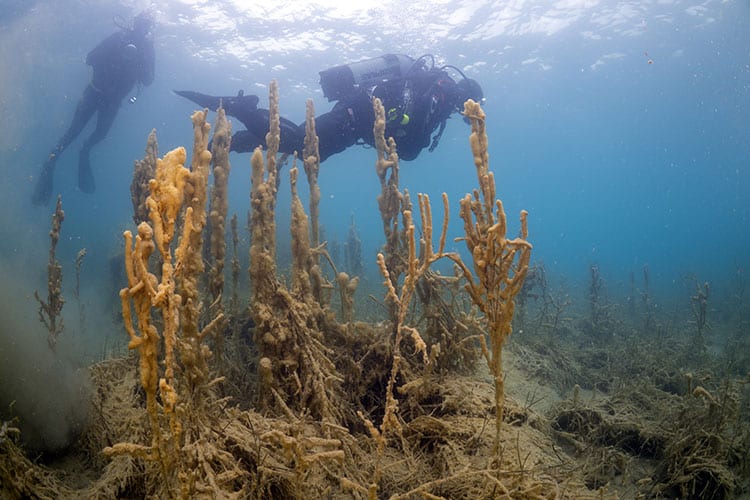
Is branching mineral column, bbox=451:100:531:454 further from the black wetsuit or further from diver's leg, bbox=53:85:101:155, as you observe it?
diver's leg, bbox=53:85:101:155

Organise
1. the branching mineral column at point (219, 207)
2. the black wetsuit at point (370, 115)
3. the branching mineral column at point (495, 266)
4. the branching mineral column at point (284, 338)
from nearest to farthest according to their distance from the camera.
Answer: the branching mineral column at point (495, 266) → the branching mineral column at point (284, 338) → the branching mineral column at point (219, 207) → the black wetsuit at point (370, 115)

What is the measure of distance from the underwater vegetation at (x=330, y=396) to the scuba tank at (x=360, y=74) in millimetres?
3454

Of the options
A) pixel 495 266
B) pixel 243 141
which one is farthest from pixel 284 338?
pixel 243 141

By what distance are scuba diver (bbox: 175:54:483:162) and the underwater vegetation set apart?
273 centimetres

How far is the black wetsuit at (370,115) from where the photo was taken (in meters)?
7.69

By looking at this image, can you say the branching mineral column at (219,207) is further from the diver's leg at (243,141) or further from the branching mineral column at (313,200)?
the diver's leg at (243,141)

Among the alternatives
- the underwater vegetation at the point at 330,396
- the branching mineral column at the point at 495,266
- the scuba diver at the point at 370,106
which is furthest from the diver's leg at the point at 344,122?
the branching mineral column at the point at 495,266

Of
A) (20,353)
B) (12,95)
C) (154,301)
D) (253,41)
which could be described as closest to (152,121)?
(12,95)

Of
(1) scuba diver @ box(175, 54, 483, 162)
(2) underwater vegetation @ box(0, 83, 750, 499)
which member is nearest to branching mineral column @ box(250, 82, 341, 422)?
(2) underwater vegetation @ box(0, 83, 750, 499)

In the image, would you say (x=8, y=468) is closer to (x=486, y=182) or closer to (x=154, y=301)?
(x=154, y=301)

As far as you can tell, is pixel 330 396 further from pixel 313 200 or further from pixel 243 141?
pixel 243 141

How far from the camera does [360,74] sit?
8.58m

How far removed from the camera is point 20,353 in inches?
155

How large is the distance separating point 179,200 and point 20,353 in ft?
12.2
